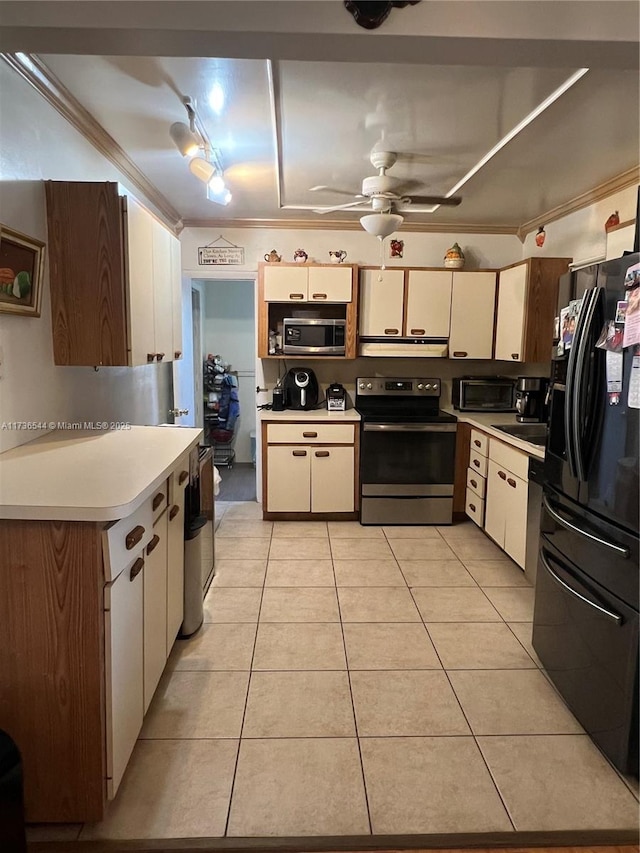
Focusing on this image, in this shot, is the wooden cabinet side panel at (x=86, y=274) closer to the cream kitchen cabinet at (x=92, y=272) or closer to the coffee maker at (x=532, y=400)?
the cream kitchen cabinet at (x=92, y=272)

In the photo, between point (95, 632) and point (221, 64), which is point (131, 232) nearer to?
point (221, 64)

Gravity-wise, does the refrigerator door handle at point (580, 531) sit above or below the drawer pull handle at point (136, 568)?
above

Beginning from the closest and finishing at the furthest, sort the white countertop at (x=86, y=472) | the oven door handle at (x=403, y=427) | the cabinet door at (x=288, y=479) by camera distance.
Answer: the white countertop at (x=86, y=472) < the oven door handle at (x=403, y=427) < the cabinet door at (x=288, y=479)

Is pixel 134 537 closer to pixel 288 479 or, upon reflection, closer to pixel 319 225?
pixel 288 479

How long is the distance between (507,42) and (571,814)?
7.25 feet

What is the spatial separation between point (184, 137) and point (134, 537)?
1.75 m

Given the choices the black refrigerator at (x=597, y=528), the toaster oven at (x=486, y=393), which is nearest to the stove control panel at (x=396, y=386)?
the toaster oven at (x=486, y=393)

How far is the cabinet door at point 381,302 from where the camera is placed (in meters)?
4.00

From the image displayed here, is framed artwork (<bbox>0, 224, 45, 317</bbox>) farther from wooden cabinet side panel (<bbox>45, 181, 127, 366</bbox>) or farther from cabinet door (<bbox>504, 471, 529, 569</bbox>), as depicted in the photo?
cabinet door (<bbox>504, 471, 529, 569</bbox>)

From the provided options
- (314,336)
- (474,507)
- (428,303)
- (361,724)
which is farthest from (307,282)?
(361,724)

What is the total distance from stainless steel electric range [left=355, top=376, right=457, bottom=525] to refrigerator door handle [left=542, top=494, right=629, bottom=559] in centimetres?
171

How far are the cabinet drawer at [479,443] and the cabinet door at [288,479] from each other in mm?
1255

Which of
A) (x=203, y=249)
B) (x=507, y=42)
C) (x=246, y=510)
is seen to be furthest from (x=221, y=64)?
(x=246, y=510)

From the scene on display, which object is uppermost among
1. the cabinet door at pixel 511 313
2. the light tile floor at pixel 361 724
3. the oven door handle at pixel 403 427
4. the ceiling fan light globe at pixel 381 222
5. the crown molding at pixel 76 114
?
the crown molding at pixel 76 114
